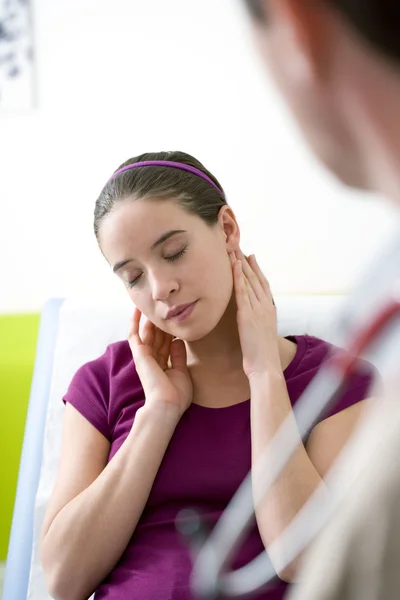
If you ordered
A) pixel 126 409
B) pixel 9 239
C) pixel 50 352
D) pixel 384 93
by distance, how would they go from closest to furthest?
pixel 384 93 < pixel 126 409 < pixel 50 352 < pixel 9 239

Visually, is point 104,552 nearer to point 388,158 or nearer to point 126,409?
point 126,409

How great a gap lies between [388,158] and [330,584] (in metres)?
0.12

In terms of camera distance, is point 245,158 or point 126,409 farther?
point 245,158

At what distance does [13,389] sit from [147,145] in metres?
0.72

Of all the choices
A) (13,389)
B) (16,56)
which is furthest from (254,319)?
(16,56)

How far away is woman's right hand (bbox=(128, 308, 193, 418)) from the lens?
1189mm

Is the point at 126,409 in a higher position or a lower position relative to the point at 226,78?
lower

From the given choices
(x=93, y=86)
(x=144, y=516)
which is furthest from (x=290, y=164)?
(x=144, y=516)

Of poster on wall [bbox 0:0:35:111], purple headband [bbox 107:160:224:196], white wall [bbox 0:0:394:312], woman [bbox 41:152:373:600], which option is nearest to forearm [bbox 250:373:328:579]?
woman [bbox 41:152:373:600]

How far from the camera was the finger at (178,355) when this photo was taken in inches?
50.8

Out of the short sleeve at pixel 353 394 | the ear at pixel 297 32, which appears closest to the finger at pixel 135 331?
the short sleeve at pixel 353 394

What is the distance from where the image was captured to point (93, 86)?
2.09 metres

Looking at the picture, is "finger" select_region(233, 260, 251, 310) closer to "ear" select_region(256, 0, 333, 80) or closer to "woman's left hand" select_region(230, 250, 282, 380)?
"woman's left hand" select_region(230, 250, 282, 380)

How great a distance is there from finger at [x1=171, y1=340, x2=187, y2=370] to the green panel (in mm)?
725
